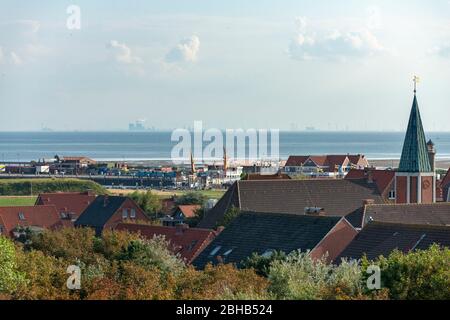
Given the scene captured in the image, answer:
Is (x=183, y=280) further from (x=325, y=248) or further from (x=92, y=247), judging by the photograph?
(x=92, y=247)

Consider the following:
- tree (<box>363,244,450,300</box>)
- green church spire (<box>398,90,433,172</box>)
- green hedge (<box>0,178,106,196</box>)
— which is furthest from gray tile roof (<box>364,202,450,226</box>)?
green hedge (<box>0,178,106,196</box>)

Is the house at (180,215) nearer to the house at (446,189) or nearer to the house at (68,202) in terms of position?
the house at (68,202)

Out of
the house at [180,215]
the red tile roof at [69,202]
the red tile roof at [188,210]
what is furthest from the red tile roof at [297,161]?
the house at [180,215]

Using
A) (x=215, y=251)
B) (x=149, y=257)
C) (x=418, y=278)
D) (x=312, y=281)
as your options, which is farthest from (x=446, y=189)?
(x=418, y=278)

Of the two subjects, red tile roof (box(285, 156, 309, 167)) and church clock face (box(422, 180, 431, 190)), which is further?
red tile roof (box(285, 156, 309, 167))

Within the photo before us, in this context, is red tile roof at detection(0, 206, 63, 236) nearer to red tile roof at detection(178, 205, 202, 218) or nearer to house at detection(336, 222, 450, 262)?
red tile roof at detection(178, 205, 202, 218)

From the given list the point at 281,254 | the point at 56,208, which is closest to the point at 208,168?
the point at 56,208

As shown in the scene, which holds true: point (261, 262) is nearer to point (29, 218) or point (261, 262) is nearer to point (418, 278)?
point (418, 278)
